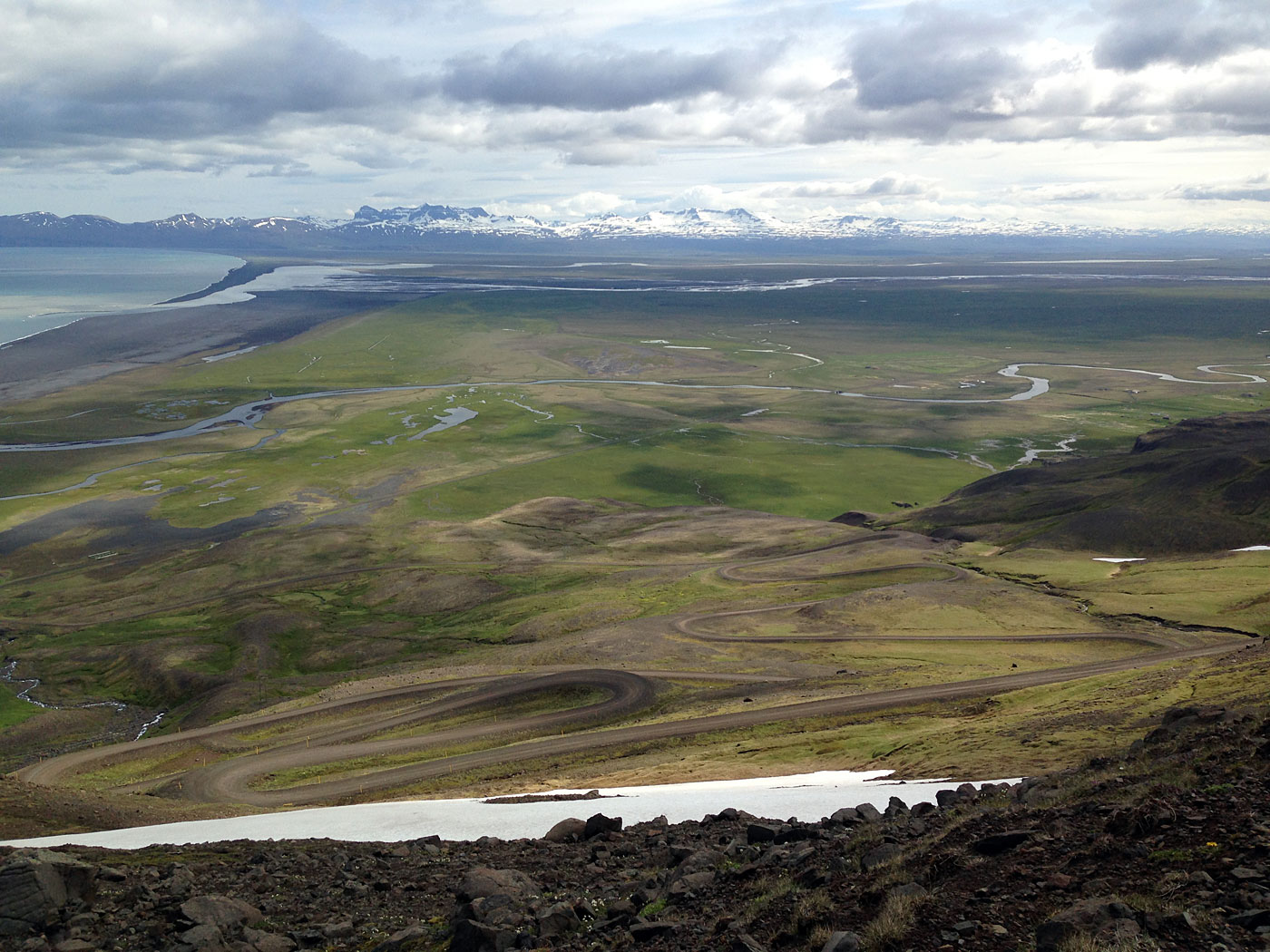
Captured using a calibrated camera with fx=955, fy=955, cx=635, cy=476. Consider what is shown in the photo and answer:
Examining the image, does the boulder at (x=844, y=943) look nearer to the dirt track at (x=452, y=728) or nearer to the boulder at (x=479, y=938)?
the boulder at (x=479, y=938)

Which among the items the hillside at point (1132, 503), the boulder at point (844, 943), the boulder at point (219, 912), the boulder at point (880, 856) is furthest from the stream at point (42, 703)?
the hillside at point (1132, 503)

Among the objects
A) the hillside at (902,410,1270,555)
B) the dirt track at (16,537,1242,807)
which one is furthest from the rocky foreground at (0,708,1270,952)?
the hillside at (902,410,1270,555)

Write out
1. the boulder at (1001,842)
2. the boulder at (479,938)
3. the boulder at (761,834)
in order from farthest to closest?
1. the boulder at (761,834)
2. the boulder at (1001,842)
3. the boulder at (479,938)

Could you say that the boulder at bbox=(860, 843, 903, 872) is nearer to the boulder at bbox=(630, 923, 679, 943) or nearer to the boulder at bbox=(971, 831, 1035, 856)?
the boulder at bbox=(971, 831, 1035, 856)

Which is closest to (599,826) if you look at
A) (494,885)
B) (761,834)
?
Result: (761,834)

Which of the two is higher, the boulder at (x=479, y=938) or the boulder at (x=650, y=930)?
the boulder at (x=650, y=930)

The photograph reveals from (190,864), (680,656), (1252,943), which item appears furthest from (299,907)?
(680,656)
